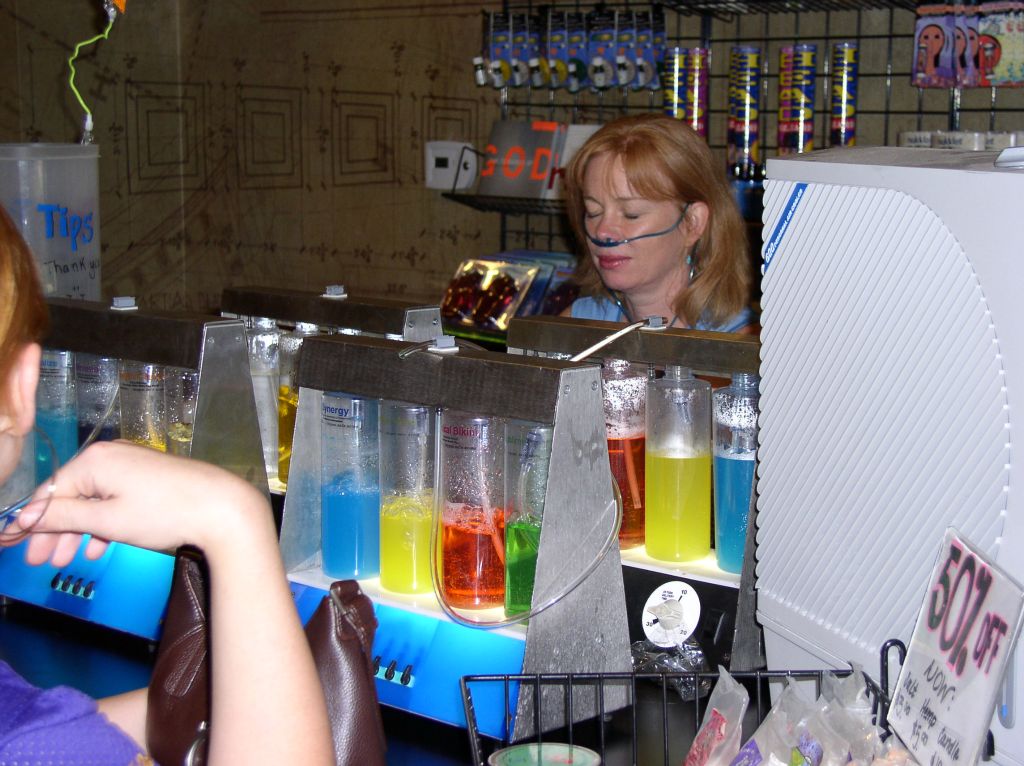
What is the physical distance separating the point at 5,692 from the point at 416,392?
0.60 metres

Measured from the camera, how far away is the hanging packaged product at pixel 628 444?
1551 millimetres

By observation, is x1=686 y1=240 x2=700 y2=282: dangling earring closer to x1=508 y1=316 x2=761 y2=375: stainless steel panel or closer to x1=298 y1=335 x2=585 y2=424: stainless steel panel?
x1=508 y1=316 x2=761 y2=375: stainless steel panel

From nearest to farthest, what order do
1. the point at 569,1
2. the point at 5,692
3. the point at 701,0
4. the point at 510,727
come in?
the point at 5,692, the point at 510,727, the point at 701,0, the point at 569,1

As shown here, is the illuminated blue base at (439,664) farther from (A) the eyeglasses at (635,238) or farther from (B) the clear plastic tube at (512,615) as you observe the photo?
(A) the eyeglasses at (635,238)

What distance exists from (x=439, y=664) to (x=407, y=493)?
21cm

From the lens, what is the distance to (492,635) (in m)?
1.38

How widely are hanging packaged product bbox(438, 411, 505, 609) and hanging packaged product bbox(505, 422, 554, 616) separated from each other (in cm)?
1

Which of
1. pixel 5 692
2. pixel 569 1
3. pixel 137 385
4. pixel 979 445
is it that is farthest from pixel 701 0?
pixel 5 692

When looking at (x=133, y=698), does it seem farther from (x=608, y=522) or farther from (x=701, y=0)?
(x=701, y=0)

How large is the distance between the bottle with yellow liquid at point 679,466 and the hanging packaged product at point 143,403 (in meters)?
0.73

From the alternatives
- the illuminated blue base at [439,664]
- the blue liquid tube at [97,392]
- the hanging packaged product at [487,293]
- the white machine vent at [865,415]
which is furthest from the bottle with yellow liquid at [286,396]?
the hanging packaged product at [487,293]

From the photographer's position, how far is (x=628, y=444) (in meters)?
A: 1.55

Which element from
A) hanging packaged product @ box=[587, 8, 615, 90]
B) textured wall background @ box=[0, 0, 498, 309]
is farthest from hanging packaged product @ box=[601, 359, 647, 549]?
textured wall background @ box=[0, 0, 498, 309]

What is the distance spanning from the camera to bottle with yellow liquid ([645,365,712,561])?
1.51 metres
